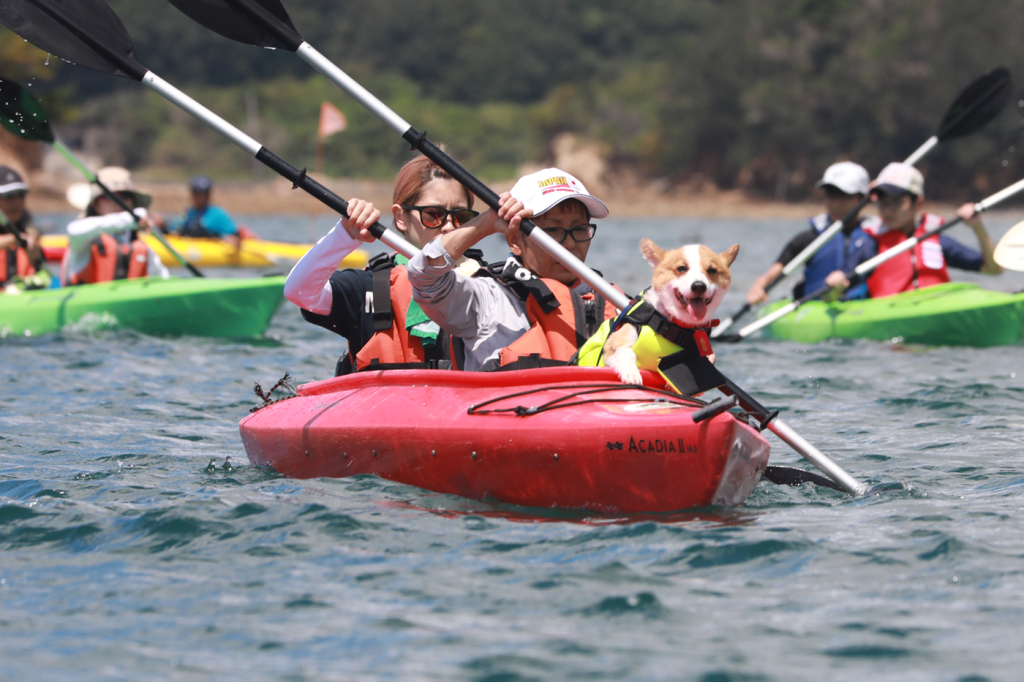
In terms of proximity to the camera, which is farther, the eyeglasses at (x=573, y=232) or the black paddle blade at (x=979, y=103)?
the black paddle blade at (x=979, y=103)

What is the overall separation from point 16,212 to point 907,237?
7.05 m

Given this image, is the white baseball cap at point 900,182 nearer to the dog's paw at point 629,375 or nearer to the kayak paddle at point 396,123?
the kayak paddle at point 396,123

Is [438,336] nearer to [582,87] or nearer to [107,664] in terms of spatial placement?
[107,664]

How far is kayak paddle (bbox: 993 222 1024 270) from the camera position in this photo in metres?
6.58

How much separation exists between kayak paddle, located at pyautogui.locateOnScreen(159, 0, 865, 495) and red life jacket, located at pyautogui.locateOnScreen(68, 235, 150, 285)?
A: 498cm

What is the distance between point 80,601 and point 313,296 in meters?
1.49

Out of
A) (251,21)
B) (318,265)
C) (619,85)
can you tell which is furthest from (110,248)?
(619,85)

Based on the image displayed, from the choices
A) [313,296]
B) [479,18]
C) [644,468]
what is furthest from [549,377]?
[479,18]

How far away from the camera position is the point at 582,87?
3287 inches

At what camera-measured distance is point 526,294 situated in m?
4.26

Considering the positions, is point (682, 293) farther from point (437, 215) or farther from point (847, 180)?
point (847, 180)

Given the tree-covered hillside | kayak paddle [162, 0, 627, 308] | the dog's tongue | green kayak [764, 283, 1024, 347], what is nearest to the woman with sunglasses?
kayak paddle [162, 0, 627, 308]

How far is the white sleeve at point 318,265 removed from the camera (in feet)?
13.2

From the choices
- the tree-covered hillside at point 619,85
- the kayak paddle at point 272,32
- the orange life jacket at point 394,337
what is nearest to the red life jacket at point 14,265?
the kayak paddle at point 272,32
